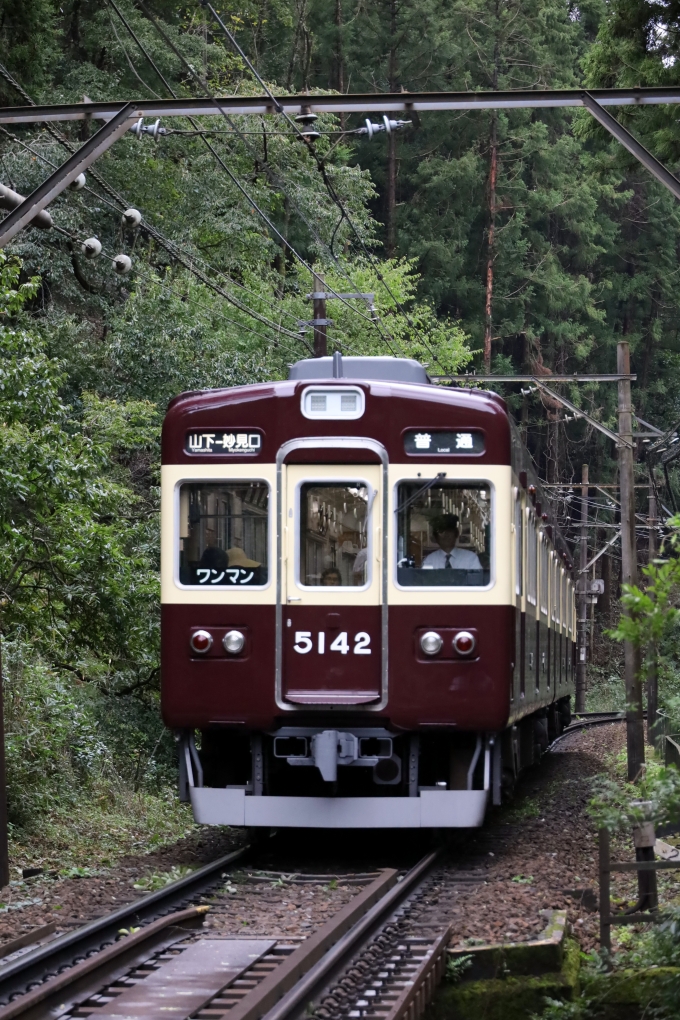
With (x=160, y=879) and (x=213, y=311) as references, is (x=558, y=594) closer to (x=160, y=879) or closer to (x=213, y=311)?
(x=160, y=879)

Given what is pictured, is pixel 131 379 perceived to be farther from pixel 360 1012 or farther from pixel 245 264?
pixel 360 1012

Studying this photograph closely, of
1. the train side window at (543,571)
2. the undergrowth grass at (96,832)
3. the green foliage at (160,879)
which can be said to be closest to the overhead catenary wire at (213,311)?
the train side window at (543,571)

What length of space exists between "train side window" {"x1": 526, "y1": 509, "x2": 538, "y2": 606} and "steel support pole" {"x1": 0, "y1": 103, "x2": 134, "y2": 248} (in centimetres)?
417

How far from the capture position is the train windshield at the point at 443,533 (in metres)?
9.63

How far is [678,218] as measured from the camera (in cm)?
4978

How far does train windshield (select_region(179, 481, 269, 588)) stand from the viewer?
9.71 meters

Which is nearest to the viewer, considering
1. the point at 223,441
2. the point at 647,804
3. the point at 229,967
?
the point at 647,804

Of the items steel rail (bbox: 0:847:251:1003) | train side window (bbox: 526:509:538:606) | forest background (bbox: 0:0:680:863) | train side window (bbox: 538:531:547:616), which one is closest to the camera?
steel rail (bbox: 0:847:251:1003)

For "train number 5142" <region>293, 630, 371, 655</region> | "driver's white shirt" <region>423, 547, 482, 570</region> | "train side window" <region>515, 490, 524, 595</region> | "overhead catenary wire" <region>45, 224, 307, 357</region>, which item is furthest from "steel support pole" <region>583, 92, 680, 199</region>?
"overhead catenary wire" <region>45, 224, 307, 357</region>

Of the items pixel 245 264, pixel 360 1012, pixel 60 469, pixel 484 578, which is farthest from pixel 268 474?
pixel 245 264

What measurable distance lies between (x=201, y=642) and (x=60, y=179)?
3.06 metres

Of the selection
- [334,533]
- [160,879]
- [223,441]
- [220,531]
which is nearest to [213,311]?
[223,441]

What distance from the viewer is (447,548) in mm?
9664

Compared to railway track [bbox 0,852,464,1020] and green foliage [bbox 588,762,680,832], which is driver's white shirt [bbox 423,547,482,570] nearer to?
railway track [bbox 0,852,464,1020]
